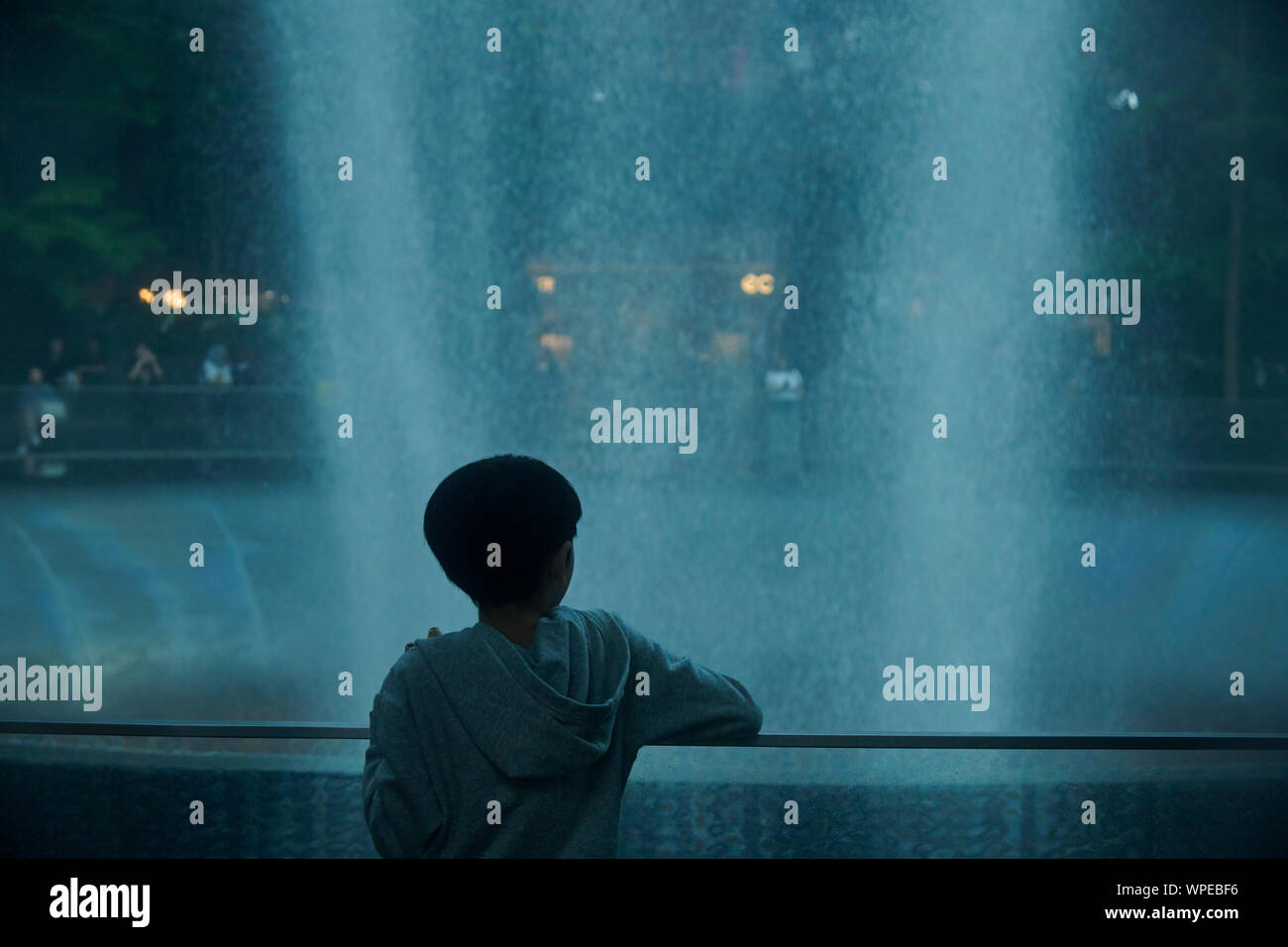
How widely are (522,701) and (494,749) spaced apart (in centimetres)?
8

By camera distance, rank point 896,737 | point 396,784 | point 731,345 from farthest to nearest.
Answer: point 731,345
point 896,737
point 396,784

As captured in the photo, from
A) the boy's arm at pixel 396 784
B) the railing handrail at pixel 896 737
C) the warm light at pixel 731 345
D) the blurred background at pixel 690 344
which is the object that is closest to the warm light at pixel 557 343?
the blurred background at pixel 690 344

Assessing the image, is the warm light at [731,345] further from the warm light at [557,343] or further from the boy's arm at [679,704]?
the boy's arm at [679,704]

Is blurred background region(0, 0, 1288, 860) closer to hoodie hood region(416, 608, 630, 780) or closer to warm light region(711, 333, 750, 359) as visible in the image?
warm light region(711, 333, 750, 359)

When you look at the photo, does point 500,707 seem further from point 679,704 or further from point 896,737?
point 896,737

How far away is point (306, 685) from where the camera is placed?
4773 mm

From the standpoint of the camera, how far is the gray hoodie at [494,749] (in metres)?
1.68

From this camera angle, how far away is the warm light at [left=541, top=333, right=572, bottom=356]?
6.50 m

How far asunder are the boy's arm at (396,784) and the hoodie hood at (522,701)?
75mm

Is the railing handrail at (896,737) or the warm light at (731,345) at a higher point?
the warm light at (731,345)

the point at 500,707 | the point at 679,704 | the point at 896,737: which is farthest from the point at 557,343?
the point at 500,707

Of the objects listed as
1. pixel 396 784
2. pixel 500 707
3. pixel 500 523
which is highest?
pixel 500 523

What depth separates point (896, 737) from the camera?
2600 mm
